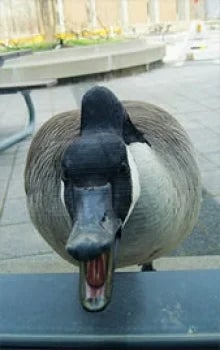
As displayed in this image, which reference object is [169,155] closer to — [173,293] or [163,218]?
[163,218]

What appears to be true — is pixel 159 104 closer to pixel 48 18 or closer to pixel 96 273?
pixel 96 273

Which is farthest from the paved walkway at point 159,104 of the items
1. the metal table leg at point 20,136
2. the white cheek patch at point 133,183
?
the white cheek patch at point 133,183

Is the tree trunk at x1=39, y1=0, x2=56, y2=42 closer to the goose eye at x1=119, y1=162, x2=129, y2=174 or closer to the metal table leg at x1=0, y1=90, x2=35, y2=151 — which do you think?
the metal table leg at x1=0, y1=90, x2=35, y2=151

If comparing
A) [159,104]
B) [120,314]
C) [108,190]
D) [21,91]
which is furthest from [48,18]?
[108,190]

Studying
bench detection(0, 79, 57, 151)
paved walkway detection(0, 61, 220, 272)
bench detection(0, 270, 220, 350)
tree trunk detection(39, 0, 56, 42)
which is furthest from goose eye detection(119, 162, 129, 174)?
tree trunk detection(39, 0, 56, 42)

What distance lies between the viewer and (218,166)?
13.2 ft

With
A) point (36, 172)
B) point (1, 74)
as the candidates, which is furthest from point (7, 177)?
point (1, 74)

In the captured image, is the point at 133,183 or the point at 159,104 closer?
the point at 133,183

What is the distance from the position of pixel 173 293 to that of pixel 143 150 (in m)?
0.32

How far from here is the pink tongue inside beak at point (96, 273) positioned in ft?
3.07

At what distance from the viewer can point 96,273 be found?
94cm

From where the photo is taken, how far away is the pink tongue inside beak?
94 centimetres

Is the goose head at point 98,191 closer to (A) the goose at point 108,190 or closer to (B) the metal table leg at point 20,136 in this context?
(A) the goose at point 108,190

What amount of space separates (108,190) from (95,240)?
0.48 ft
